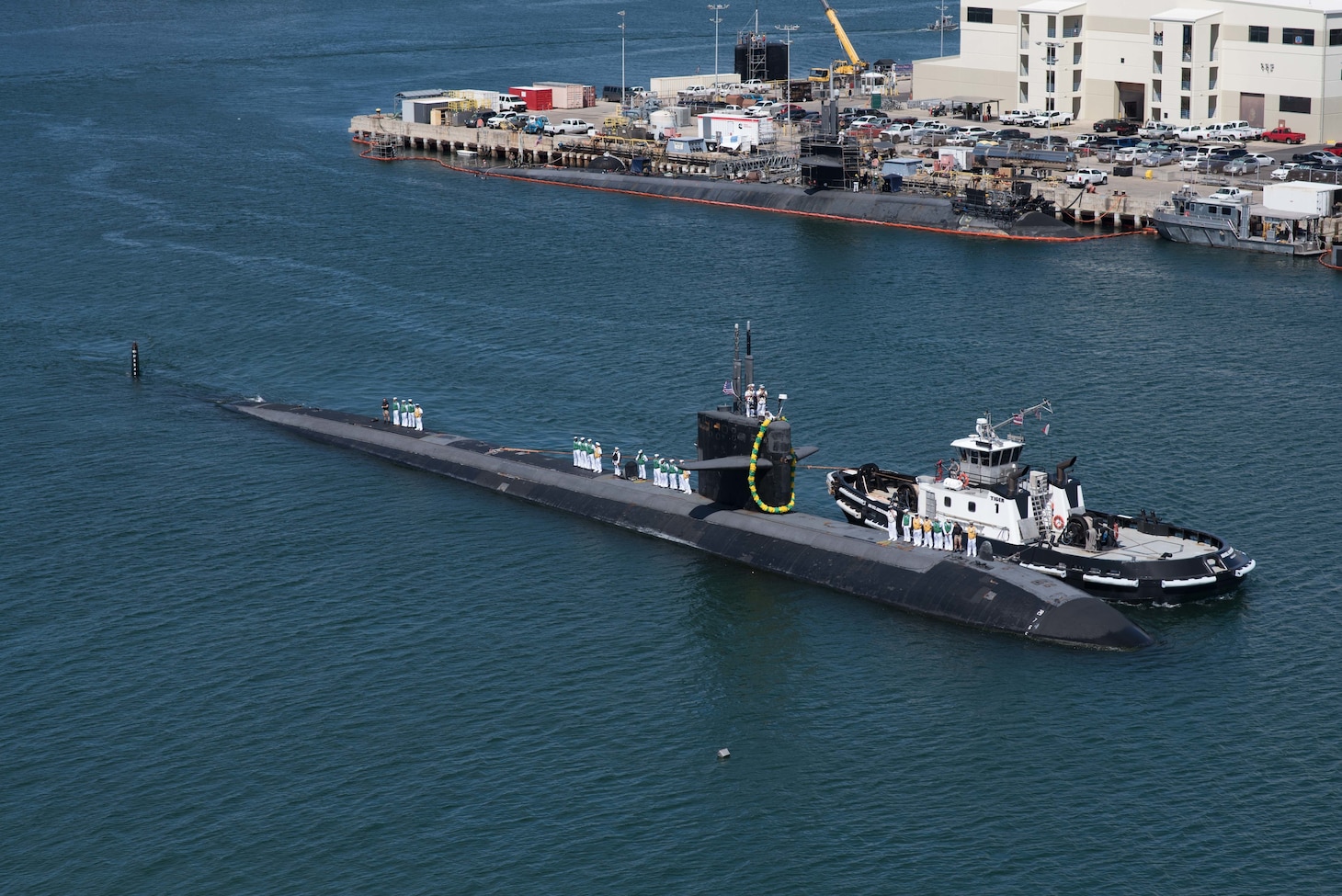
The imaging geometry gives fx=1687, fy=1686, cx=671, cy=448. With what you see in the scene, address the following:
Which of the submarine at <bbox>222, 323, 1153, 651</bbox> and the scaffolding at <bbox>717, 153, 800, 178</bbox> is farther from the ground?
the scaffolding at <bbox>717, 153, 800, 178</bbox>

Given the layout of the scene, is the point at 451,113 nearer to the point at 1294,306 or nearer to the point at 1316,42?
the point at 1316,42

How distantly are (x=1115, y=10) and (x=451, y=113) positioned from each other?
6095cm

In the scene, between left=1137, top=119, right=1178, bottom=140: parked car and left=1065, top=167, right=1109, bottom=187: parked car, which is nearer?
left=1065, top=167, right=1109, bottom=187: parked car

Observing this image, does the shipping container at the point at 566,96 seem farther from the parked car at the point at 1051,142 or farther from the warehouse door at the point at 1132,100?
the warehouse door at the point at 1132,100

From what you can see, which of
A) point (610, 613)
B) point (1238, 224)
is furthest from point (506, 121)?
point (610, 613)

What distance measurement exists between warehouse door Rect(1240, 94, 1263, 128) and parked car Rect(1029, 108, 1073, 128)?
1497cm

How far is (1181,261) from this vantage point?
10312 cm

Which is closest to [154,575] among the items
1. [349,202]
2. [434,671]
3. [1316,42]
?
[434,671]

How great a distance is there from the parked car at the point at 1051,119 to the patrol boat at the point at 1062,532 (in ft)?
287

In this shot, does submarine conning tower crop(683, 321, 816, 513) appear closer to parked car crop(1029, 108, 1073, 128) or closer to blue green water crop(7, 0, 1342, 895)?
blue green water crop(7, 0, 1342, 895)

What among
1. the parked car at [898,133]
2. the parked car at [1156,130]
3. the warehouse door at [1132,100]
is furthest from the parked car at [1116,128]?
the parked car at [898,133]

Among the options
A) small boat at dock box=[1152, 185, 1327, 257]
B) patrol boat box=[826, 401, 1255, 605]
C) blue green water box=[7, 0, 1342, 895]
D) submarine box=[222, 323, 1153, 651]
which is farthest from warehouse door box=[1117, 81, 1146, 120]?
patrol boat box=[826, 401, 1255, 605]

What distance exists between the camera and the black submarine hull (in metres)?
50.1

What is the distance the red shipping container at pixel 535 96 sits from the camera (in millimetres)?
163625
